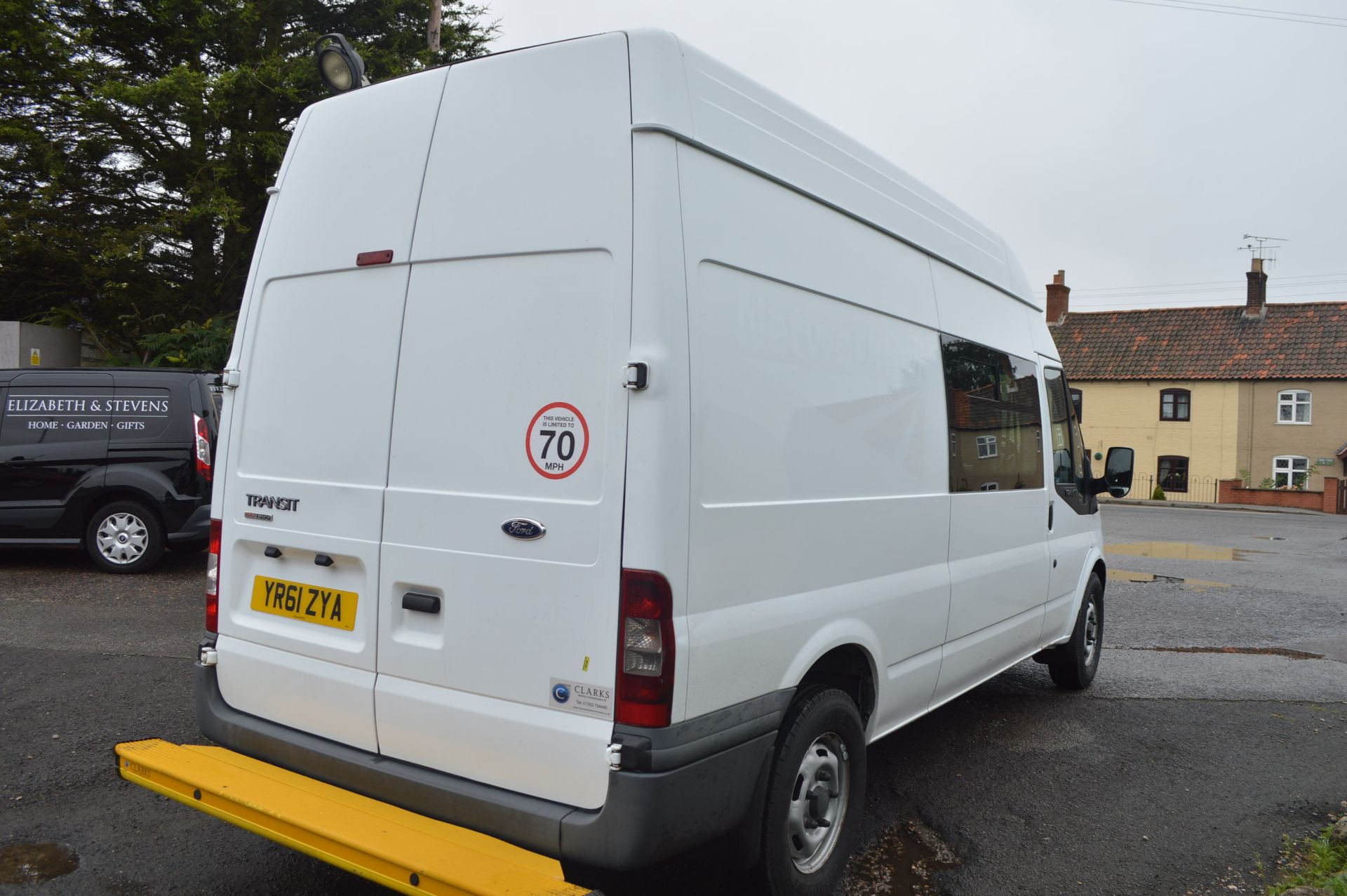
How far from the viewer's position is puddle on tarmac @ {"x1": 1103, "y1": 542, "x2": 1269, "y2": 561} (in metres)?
15.1

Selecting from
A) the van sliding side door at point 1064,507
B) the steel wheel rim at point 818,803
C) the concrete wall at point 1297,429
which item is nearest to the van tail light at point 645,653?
the steel wheel rim at point 818,803

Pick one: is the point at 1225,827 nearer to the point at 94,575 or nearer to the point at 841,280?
the point at 841,280

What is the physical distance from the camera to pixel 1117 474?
635 centimetres

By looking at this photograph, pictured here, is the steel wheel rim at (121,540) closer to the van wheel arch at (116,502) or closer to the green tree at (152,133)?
the van wheel arch at (116,502)

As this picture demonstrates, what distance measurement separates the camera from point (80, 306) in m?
18.2

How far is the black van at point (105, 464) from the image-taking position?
9141mm

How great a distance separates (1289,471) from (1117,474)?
38.5m

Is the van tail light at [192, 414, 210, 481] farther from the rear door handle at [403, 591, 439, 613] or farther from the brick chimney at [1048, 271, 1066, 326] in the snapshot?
the brick chimney at [1048, 271, 1066, 326]

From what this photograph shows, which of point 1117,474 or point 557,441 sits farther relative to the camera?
point 1117,474

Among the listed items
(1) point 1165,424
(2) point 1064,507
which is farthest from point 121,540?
(1) point 1165,424

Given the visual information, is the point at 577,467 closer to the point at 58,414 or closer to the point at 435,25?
the point at 58,414

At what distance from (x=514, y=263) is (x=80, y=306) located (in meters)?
18.4

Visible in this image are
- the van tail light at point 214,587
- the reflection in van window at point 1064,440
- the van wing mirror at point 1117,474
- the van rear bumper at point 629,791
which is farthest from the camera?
the van wing mirror at point 1117,474

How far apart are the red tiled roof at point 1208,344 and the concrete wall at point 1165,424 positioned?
443 millimetres
